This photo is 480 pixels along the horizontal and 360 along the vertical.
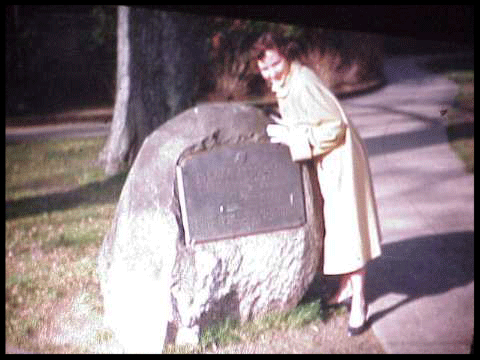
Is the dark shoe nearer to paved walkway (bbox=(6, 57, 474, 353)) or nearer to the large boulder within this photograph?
paved walkway (bbox=(6, 57, 474, 353))

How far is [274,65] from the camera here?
2.95m

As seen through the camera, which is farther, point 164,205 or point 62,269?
point 62,269

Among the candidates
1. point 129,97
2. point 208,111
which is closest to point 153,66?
point 129,97

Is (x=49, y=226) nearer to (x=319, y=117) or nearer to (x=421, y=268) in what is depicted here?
(x=319, y=117)

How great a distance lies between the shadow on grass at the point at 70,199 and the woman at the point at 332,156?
1.04m

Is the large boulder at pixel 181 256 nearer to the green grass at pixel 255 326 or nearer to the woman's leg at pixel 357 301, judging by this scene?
the green grass at pixel 255 326

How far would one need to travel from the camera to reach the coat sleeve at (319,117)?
287cm

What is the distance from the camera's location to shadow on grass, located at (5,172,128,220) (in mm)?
3482

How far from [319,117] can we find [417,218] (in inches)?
72.3

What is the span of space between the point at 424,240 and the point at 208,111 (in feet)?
6.19

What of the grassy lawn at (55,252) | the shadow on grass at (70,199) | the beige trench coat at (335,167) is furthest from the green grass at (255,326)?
the shadow on grass at (70,199)

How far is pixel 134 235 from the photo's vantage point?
290 centimetres

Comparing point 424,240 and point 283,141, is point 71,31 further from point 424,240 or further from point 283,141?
point 424,240

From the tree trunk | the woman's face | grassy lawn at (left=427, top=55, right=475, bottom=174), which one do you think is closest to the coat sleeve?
the woman's face
